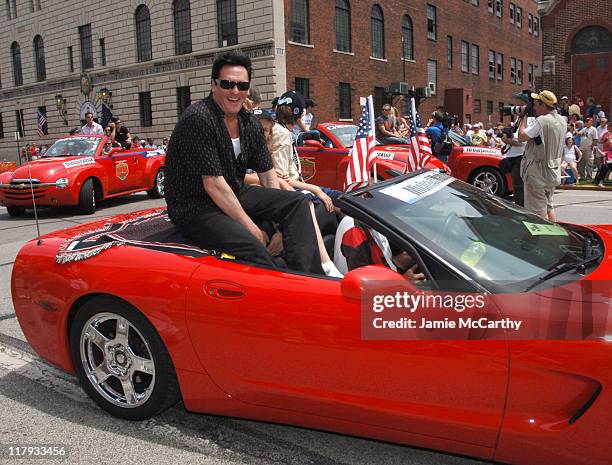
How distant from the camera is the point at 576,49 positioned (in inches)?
1262

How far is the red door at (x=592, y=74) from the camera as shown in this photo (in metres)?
31.5

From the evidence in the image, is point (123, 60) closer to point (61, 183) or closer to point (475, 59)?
point (61, 183)

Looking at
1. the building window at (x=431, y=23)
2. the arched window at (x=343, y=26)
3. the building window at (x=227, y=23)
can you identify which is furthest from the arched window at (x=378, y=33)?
the building window at (x=227, y=23)

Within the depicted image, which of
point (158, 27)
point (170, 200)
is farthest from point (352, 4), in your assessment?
point (170, 200)

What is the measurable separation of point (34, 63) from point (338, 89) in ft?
75.6

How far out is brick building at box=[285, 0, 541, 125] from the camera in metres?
28.2

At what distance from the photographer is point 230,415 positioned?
2.75 metres

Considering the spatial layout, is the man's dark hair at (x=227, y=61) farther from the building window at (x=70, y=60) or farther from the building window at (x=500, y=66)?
the building window at (x=500, y=66)

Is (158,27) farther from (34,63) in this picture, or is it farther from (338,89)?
(34,63)

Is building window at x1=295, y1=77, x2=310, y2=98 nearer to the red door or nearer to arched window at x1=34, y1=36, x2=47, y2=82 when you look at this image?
the red door

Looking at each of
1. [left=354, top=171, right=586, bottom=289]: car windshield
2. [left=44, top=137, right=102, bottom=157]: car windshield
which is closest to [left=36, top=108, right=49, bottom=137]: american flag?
[left=44, top=137, right=102, bottom=157]: car windshield

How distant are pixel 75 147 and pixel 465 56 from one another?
1486 inches

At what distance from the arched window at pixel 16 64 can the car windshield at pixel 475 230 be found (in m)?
45.2

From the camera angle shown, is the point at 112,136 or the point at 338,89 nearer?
the point at 112,136
